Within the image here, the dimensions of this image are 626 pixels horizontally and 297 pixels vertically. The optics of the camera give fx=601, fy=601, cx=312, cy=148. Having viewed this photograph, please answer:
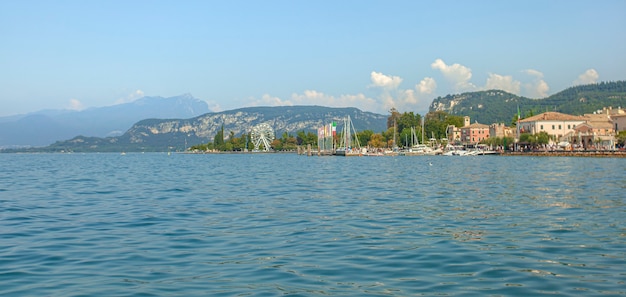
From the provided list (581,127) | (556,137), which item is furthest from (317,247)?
(556,137)

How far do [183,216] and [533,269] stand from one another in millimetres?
14436

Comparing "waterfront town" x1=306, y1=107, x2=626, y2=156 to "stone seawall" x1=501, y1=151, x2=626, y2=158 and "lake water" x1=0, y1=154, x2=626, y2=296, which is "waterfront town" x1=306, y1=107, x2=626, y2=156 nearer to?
"stone seawall" x1=501, y1=151, x2=626, y2=158

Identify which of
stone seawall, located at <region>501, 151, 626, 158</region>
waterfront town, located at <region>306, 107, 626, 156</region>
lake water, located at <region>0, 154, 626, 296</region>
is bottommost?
lake water, located at <region>0, 154, 626, 296</region>

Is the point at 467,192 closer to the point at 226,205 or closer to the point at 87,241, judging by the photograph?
the point at 226,205

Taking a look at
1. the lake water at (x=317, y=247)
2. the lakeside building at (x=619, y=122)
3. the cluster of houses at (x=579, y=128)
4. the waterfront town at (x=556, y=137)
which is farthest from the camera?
the lakeside building at (x=619, y=122)

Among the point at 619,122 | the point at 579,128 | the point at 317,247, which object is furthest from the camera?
the point at 579,128

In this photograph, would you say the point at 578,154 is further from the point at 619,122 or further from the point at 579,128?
the point at 619,122

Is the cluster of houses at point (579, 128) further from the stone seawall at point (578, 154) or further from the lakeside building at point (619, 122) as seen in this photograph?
the stone seawall at point (578, 154)

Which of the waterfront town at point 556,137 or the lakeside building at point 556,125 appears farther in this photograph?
the lakeside building at point 556,125

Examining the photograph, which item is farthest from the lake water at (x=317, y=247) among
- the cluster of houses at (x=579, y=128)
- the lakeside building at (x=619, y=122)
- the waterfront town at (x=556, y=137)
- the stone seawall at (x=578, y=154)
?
the lakeside building at (x=619, y=122)

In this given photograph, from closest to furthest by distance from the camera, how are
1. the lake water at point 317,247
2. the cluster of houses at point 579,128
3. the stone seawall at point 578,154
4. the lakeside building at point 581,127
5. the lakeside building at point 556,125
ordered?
the lake water at point 317,247 < the stone seawall at point 578,154 < the cluster of houses at point 579,128 < the lakeside building at point 581,127 < the lakeside building at point 556,125

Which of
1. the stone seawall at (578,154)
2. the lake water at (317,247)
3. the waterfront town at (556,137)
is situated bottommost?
the lake water at (317,247)

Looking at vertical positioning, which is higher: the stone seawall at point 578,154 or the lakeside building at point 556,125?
the lakeside building at point 556,125

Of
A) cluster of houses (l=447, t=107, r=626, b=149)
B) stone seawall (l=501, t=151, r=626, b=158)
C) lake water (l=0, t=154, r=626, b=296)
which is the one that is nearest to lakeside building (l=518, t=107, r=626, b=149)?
cluster of houses (l=447, t=107, r=626, b=149)
